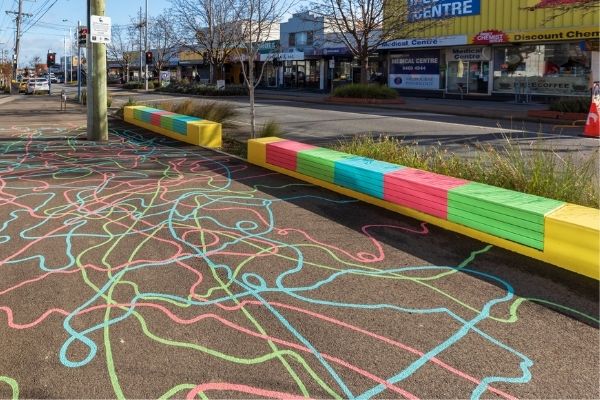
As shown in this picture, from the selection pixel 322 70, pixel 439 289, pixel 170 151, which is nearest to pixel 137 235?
pixel 439 289

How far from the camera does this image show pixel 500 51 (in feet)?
108

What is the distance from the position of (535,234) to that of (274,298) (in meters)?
2.53

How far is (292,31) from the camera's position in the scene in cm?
5050

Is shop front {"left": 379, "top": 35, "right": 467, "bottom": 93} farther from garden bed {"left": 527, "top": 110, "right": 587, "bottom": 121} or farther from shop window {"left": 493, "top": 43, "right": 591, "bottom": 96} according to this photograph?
garden bed {"left": 527, "top": 110, "right": 587, "bottom": 121}

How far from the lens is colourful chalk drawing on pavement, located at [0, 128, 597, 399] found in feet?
10.8

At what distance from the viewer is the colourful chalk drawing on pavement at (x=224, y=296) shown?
10.8 feet

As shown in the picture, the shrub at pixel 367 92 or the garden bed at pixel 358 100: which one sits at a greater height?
the shrub at pixel 367 92

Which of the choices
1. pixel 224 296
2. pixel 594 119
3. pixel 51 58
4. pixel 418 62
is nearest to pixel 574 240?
pixel 224 296

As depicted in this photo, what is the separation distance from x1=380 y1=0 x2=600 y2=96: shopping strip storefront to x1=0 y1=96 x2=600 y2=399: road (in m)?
25.2

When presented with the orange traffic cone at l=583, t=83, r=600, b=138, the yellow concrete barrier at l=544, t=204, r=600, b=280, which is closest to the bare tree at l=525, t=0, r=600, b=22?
the orange traffic cone at l=583, t=83, r=600, b=138

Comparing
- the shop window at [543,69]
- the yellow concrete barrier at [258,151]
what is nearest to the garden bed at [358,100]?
the shop window at [543,69]

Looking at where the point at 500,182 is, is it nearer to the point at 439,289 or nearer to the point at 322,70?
the point at 439,289

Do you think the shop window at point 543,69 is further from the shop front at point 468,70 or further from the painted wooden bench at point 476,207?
the painted wooden bench at point 476,207

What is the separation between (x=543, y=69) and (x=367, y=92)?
9766 mm
